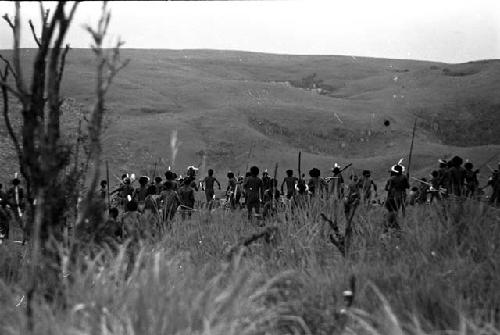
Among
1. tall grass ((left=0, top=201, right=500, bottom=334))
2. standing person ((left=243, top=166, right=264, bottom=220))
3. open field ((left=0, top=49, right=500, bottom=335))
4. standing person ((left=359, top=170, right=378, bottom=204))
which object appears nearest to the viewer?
tall grass ((left=0, top=201, right=500, bottom=334))

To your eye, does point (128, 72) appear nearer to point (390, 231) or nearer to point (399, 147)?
point (399, 147)

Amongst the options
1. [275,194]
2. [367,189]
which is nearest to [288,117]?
[275,194]

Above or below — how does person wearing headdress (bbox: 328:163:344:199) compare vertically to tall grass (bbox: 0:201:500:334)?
below

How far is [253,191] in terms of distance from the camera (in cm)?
1773

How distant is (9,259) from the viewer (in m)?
9.16

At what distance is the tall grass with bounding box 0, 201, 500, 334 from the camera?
4703 mm

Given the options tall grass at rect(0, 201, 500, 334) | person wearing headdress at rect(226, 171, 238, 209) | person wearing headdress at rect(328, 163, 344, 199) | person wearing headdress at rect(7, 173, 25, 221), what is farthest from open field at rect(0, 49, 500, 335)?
person wearing headdress at rect(226, 171, 238, 209)

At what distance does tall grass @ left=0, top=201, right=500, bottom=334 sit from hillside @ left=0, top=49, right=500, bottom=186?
30417 millimetres

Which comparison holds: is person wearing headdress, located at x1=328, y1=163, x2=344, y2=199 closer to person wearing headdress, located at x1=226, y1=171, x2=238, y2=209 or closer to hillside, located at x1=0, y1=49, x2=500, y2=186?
person wearing headdress, located at x1=226, y1=171, x2=238, y2=209

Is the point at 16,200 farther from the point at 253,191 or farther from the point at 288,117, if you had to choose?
the point at 288,117

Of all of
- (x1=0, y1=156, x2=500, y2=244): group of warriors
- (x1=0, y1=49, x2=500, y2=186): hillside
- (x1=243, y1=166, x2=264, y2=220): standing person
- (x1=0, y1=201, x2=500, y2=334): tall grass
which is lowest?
(x1=0, y1=49, x2=500, y2=186): hillside

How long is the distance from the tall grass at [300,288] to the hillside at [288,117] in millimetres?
Answer: 30417

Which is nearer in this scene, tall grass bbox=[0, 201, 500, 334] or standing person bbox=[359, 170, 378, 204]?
tall grass bbox=[0, 201, 500, 334]

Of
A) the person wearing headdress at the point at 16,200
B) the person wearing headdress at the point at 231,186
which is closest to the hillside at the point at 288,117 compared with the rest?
the person wearing headdress at the point at 231,186
